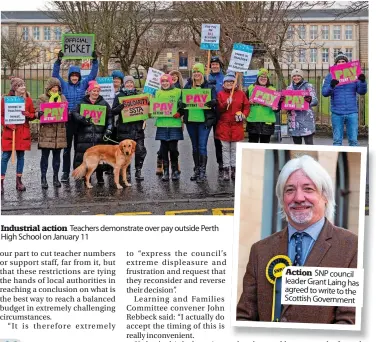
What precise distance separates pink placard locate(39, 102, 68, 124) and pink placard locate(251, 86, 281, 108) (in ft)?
6.23

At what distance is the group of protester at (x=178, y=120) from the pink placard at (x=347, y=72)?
5cm

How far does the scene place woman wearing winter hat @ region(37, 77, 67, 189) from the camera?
7.91 metres

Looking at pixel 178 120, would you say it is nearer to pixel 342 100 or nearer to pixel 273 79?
pixel 342 100

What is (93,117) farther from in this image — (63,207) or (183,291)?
(183,291)

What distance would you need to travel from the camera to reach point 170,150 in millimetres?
8320

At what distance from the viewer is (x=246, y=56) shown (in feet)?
25.5

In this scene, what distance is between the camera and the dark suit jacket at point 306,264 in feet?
18.8

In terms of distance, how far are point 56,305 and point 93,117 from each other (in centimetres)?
252

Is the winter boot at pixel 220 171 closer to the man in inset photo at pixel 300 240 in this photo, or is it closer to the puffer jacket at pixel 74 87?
the puffer jacket at pixel 74 87

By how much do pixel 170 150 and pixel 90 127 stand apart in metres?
0.87

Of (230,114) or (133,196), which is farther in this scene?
(230,114)

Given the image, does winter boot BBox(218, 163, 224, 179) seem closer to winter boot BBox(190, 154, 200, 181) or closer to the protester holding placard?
winter boot BBox(190, 154, 200, 181)

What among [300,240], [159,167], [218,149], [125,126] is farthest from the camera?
[159,167]

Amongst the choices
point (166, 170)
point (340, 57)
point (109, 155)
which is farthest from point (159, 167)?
point (340, 57)
